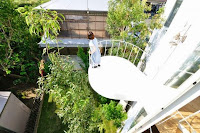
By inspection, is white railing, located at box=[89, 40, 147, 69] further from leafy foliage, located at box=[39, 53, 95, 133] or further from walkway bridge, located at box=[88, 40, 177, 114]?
leafy foliage, located at box=[39, 53, 95, 133]

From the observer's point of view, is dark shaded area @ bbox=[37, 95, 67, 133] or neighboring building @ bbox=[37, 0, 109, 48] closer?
dark shaded area @ bbox=[37, 95, 67, 133]

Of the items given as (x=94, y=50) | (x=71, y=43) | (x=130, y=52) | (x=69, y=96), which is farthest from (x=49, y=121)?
(x=130, y=52)

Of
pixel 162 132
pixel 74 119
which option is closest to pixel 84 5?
pixel 74 119

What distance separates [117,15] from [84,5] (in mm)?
3518

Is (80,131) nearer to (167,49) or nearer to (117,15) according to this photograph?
(167,49)

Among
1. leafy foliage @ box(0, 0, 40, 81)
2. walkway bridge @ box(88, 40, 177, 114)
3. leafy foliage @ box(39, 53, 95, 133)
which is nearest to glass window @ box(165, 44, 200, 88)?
walkway bridge @ box(88, 40, 177, 114)

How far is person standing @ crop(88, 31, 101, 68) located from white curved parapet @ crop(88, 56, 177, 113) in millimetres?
253

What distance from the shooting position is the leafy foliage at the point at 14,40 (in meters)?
4.38

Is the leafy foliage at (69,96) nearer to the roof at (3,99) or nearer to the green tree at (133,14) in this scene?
the roof at (3,99)

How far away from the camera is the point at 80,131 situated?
312cm

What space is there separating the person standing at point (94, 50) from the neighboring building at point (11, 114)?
381cm

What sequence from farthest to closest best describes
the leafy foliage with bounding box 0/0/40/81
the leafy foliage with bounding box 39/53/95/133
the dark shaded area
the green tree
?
the dark shaded area → the leafy foliage with bounding box 0/0/40/81 → the green tree → the leafy foliage with bounding box 39/53/95/133

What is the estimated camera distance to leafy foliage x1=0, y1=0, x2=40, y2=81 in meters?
4.38

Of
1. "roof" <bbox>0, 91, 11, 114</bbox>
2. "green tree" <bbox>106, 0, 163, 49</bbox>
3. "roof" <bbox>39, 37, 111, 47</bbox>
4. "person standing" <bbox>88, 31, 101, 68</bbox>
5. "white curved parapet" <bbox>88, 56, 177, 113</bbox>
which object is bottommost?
"roof" <bbox>0, 91, 11, 114</bbox>
